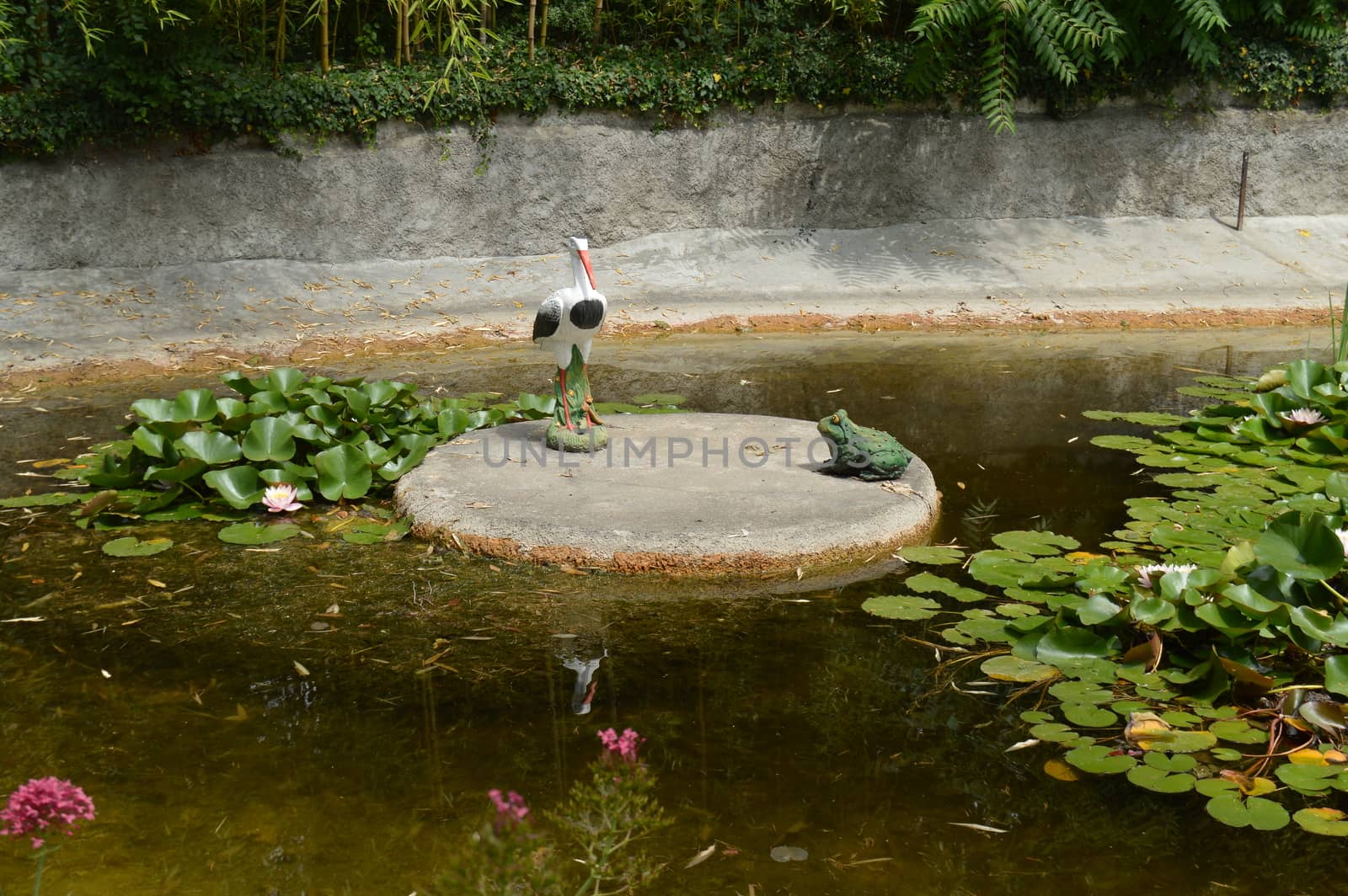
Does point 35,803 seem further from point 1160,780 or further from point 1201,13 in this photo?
point 1201,13

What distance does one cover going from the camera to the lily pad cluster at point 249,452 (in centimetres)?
463

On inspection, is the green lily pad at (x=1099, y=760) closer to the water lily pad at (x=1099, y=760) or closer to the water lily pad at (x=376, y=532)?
the water lily pad at (x=1099, y=760)

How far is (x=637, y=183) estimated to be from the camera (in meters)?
10.3

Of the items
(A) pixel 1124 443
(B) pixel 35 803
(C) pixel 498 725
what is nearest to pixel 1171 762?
(C) pixel 498 725

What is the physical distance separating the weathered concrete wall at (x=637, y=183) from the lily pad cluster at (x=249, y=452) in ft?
14.4

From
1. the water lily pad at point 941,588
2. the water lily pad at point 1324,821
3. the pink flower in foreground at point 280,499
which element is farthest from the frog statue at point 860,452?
the water lily pad at point 1324,821

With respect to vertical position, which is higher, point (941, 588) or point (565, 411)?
point (565, 411)

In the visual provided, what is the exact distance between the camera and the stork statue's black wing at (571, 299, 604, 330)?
4648mm

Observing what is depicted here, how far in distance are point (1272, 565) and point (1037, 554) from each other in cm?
108

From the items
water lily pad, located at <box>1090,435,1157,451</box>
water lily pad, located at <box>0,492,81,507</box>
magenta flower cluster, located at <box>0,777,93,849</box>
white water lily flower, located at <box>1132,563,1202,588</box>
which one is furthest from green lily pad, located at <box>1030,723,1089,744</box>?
water lily pad, located at <box>0,492,81,507</box>

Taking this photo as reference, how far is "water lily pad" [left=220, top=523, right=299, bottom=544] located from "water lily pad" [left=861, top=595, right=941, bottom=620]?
215 cm

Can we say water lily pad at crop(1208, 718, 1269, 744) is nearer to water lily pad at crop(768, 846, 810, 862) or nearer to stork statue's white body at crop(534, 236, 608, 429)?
water lily pad at crop(768, 846, 810, 862)

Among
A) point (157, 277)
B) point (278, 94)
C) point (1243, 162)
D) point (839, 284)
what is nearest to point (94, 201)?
point (157, 277)

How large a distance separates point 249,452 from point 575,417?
1.30m
